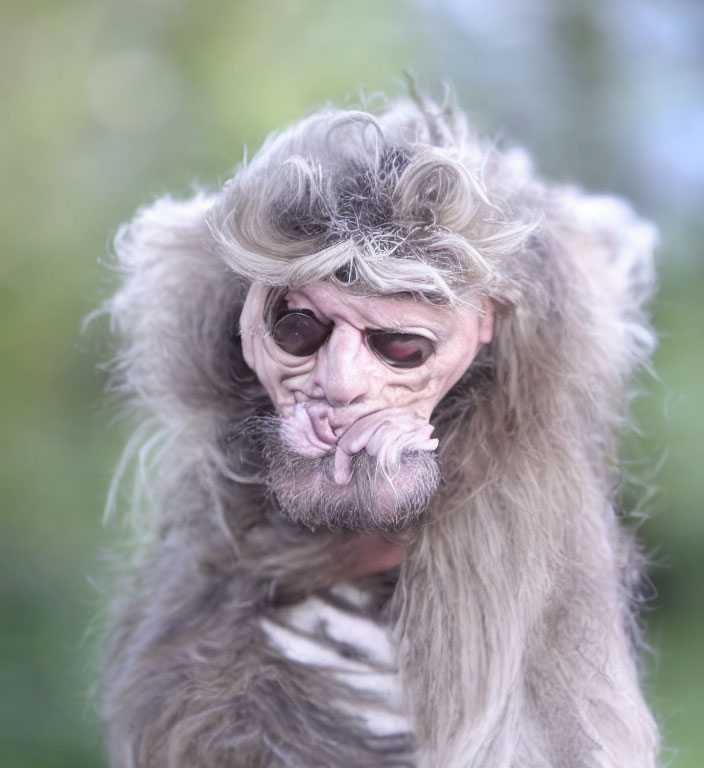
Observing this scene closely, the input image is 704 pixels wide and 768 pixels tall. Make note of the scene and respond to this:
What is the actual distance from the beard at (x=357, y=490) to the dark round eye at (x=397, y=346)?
0.26ft

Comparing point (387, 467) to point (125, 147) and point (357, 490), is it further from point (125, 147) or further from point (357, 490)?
point (125, 147)

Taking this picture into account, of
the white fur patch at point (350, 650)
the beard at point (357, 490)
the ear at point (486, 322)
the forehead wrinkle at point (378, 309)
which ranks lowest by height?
the white fur patch at point (350, 650)

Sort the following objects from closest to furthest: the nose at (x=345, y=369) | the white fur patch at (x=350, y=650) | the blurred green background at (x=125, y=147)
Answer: the nose at (x=345, y=369)
the white fur patch at (x=350, y=650)
the blurred green background at (x=125, y=147)

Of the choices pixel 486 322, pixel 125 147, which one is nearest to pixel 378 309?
pixel 486 322

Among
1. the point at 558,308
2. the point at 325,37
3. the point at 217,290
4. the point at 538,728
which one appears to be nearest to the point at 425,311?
the point at 558,308

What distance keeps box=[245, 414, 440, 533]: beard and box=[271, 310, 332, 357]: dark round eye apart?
0.24 ft

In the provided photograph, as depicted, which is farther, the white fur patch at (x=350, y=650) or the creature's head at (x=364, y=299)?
the white fur patch at (x=350, y=650)

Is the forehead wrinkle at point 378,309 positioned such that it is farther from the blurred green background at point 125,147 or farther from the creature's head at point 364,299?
the blurred green background at point 125,147

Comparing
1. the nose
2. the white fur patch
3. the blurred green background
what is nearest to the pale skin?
the nose

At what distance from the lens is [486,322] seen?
91cm

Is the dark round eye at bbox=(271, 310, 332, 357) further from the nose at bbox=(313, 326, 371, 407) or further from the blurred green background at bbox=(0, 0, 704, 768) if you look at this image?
the blurred green background at bbox=(0, 0, 704, 768)

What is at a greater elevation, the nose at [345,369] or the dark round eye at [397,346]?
the dark round eye at [397,346]

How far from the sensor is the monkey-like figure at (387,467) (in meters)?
0.84

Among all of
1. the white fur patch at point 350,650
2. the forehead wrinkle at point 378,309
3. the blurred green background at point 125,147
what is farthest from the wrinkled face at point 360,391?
the blurred green background at point 125,147
